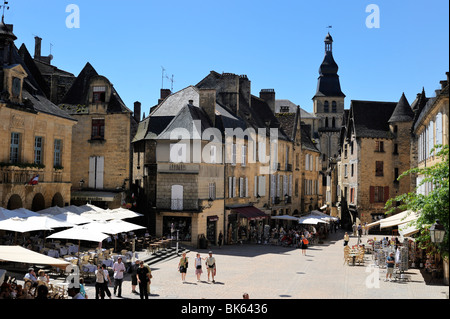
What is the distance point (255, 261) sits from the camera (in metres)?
24.4

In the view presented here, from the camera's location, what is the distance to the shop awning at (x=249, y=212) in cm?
3316

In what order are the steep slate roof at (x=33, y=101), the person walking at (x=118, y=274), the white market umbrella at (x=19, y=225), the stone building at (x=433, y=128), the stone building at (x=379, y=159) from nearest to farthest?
the person walking at (x=118, y=274) → the white market umbrella at (x=19, y=225) → the stone building at (x=433, y=128) → the steep slate roof at (x=33, y=101) → the stone building at (x=379, y=159)

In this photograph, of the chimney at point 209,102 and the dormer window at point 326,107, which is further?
the dormer window at point 326,107

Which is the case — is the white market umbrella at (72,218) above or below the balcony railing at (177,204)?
below

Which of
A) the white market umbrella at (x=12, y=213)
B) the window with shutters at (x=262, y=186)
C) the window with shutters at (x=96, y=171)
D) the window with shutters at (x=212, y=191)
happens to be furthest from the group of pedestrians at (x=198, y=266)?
the window with shutters at (x=262, y=186)

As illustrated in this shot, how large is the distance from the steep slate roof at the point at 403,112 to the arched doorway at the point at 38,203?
29580 mm

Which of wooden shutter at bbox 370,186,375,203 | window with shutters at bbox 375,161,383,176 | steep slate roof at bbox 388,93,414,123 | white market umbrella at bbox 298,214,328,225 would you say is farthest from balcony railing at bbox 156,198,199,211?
steep slate roof at bbox 388,93,414,123

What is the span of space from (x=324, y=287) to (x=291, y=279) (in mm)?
1869

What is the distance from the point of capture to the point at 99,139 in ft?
105

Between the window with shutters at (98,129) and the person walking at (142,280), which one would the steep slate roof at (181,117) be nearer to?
the window with shutters at (98,129)
